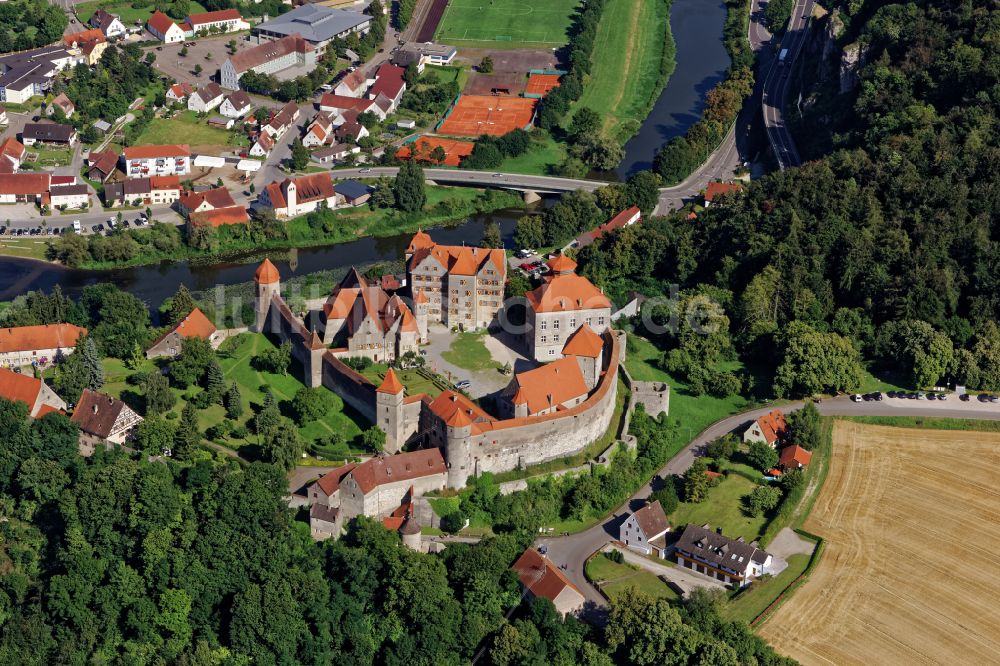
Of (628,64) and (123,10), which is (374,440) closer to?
(628,64)

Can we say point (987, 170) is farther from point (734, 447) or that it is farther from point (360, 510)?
point (360, 510)

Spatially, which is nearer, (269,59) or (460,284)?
(460,284)

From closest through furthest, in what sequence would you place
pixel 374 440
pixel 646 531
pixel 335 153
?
pixel 646 531
pixel 374 440
pixel 335 153

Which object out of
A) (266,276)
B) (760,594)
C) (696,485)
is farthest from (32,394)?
(760,594)

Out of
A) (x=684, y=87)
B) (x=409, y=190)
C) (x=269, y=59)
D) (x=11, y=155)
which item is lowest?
(x=684, y=87)

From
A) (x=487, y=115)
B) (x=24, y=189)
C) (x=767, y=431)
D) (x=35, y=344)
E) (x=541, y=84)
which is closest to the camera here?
(x=767, y=431)

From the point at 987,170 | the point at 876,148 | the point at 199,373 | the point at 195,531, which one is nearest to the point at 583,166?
the point at 876,148

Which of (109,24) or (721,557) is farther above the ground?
(721,557)
